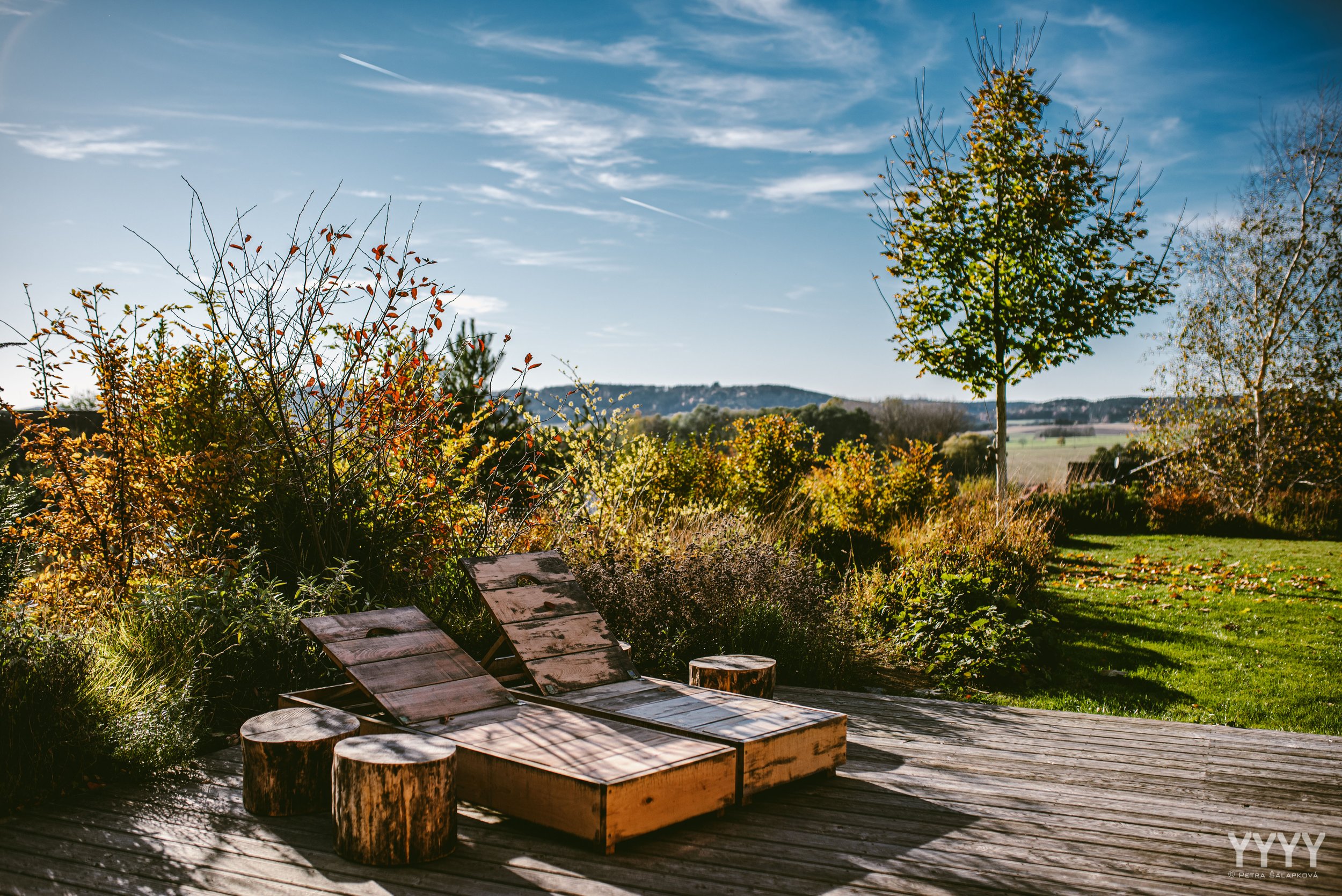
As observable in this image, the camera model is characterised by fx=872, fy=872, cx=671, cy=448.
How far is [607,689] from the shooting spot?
3.99m

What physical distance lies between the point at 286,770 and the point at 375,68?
6317 millimetres

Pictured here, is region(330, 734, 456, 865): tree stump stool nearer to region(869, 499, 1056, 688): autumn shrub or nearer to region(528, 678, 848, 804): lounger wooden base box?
region(528, 678, 848, 804): lounger wooden base box

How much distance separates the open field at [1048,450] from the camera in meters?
16.5

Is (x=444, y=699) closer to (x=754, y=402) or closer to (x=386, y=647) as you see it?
(x=386, y=647)

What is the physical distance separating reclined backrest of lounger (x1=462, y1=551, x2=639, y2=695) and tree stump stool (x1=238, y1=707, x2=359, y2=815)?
99 centimetres

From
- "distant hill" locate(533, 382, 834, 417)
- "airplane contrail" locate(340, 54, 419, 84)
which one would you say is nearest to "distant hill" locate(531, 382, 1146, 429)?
"distant hill" locate(533, 382, 834, 417)

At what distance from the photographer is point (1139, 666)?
613 centimetres

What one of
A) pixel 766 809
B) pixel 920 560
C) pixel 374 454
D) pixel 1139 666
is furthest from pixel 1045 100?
pixel 766 809

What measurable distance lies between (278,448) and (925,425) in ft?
89.0

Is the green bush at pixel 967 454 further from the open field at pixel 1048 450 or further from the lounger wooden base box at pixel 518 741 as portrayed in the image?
the lounger wooden base box at pixel 518 741

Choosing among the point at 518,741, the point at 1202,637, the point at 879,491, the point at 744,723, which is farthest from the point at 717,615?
the point at 879,491

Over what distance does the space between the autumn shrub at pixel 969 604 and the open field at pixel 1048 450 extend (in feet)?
11.0

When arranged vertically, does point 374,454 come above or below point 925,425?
below

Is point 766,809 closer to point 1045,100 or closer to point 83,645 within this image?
point 83,645
